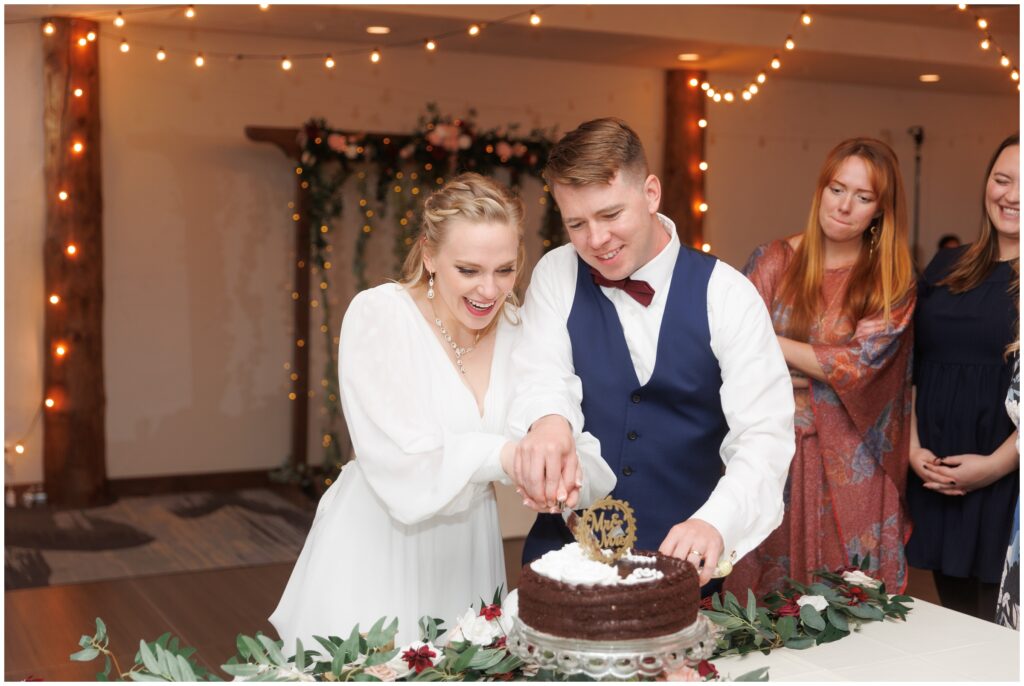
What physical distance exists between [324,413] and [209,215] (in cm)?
136

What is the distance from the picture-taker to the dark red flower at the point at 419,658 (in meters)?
1.51

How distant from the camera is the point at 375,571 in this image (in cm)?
214

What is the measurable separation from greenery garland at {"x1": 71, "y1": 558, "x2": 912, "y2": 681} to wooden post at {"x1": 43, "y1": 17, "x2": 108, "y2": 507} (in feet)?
16.1

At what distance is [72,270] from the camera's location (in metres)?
6.13

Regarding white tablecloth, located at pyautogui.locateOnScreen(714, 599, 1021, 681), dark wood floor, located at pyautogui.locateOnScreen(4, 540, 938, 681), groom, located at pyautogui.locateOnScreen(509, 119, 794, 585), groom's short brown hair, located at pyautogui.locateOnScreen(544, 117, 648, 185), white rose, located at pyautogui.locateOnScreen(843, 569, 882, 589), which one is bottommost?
dark wood floor, located at pyautogui.locateOnScreen(4, 540, 938, 681)

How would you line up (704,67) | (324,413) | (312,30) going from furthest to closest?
(704,67) → (324,413) → (312,30)

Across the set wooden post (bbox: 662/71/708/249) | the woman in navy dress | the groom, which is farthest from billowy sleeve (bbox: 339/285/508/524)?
wooden post (bbox: 662/71/708/249)

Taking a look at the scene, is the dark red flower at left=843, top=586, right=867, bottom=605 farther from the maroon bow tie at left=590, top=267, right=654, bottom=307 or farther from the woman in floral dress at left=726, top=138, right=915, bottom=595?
the woman in floral dress at left=726, top=138, right=915, bottom=595

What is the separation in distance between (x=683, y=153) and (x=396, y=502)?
6.24m

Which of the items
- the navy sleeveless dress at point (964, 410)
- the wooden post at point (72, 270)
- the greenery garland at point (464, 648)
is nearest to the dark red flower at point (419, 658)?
the greenery garland at point (464, 648)

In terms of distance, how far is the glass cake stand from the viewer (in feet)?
4.49

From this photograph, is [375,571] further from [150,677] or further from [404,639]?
[150,677]

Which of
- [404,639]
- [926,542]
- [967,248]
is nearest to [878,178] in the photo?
[967,248]

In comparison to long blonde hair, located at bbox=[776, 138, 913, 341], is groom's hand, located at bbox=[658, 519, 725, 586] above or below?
below
